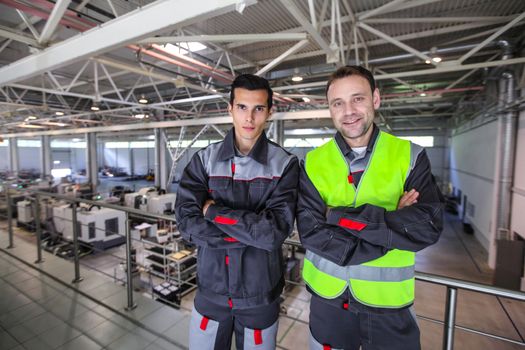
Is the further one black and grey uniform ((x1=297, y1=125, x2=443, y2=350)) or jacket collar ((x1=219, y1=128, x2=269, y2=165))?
jacket collar ((x1=219, y1=128, x2=269, y2=165))

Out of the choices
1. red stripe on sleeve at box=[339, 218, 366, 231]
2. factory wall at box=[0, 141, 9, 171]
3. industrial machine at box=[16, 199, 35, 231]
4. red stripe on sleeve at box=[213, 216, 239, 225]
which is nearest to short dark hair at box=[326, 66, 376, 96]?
red stripe on sleeve at box=[339, 218, 366, 231]

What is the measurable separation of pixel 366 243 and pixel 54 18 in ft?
13.9

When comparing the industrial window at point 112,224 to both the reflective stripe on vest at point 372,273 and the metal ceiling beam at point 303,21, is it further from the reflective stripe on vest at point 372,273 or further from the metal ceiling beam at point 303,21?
the reflective stripe on vest at point 372,273

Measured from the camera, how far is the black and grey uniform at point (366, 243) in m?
1.49

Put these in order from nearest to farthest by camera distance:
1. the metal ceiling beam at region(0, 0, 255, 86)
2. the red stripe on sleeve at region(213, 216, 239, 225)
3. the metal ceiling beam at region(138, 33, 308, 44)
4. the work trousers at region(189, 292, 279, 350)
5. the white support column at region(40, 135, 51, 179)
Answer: the red stripe on sleeve at region(213, 216, 239, 225) → the work trousers at region(189, 292, 279, 350) → the metal ceiling beam at region(0, 0, 255, 86) → the metal ceiling beam at region(138, 33, 308, 44) → the white support column at region(40, 135, 51, 179)

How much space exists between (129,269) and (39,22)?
20.6ft

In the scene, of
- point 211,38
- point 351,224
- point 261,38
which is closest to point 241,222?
point 351,224

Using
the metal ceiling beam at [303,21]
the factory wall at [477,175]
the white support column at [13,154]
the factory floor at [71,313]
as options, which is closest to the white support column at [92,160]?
the white support column at [13,154]

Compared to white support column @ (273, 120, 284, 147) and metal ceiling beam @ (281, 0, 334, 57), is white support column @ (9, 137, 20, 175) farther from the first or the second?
metal ceiling beam @ (281, 0, 334, 57)

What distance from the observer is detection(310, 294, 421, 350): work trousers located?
1.52 metres

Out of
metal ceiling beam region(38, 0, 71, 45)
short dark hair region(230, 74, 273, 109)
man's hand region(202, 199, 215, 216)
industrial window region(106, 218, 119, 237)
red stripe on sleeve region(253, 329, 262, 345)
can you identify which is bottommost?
industrial window region(106, 218, 119, 237)

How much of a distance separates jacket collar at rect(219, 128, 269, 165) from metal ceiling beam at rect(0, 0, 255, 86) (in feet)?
3.72

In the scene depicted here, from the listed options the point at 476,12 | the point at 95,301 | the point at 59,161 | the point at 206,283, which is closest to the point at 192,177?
the point at 206,283

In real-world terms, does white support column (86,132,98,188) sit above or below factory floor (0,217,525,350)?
above
